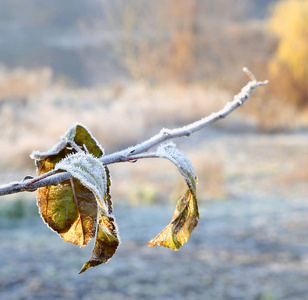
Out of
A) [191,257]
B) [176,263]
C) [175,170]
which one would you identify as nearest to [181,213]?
[176,263]

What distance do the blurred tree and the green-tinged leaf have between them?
48.0ft

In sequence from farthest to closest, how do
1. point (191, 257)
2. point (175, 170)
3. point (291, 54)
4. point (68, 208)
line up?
1. point (291, 54)
2. point (175, 170)
3. point (191, 257)
4. point (68, 208)

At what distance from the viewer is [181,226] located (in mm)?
277

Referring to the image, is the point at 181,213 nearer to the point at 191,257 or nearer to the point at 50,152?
the point at 50,152

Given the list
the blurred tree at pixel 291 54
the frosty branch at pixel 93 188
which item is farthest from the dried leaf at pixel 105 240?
the blurred tree at pixel 291 54

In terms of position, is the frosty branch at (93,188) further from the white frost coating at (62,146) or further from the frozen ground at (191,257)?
the frozen ground at (191,257)

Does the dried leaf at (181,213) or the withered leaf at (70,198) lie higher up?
the withered leaf at (70,198)

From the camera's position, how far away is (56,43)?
1380 inches

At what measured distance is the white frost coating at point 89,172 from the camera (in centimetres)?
22

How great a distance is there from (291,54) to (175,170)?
9.49 meters

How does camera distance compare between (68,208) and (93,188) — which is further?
(68,208)

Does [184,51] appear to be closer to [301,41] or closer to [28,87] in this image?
[301,41]

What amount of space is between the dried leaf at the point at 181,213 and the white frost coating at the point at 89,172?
0.13 ft

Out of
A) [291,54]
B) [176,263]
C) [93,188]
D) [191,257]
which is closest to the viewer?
[93,188]
